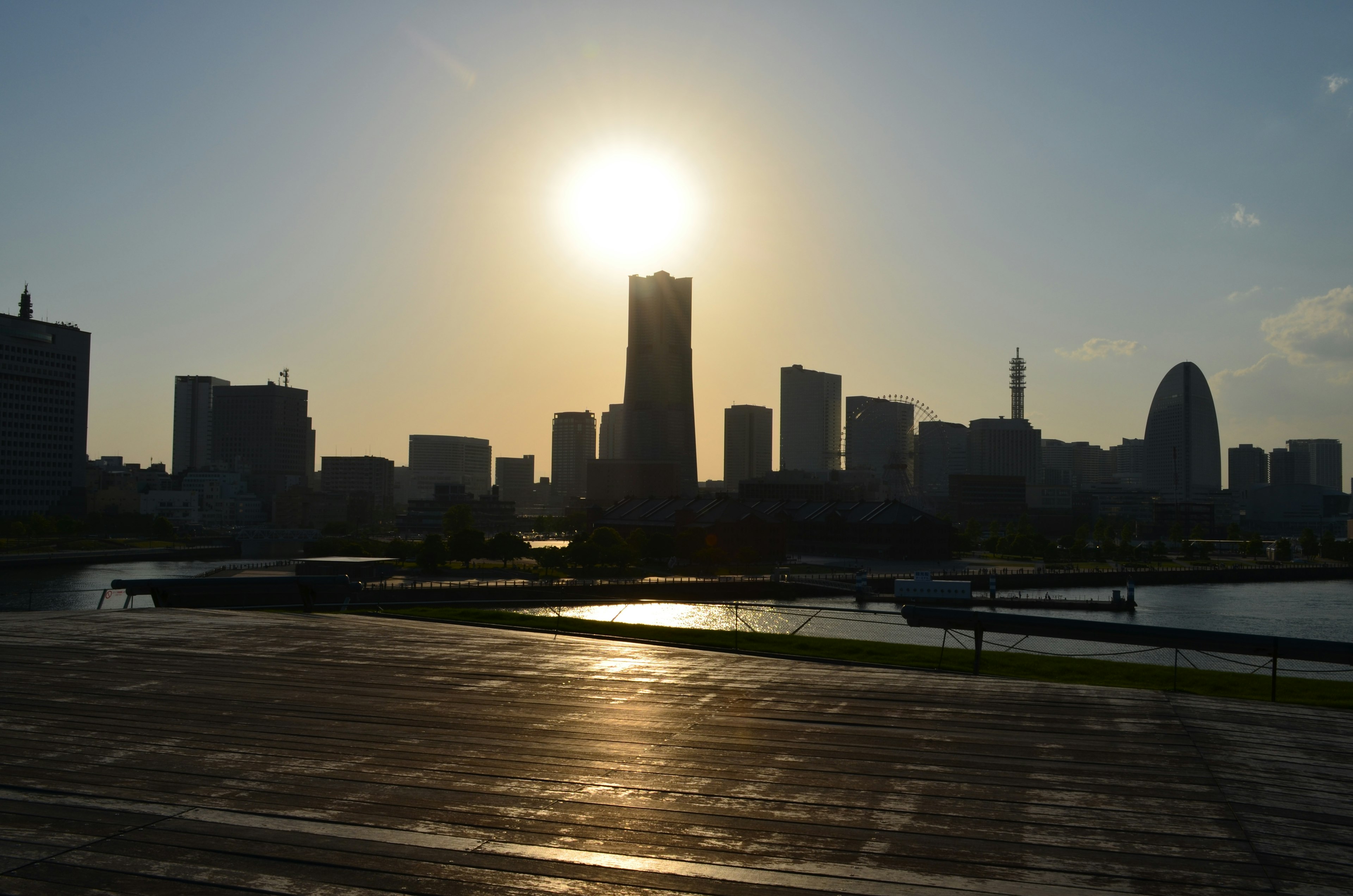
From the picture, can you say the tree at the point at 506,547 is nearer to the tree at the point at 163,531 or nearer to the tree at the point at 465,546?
the tree at the point at 465,546

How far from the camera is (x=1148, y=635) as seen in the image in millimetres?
15953

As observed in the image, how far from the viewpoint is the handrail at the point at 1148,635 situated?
1440 centimetres

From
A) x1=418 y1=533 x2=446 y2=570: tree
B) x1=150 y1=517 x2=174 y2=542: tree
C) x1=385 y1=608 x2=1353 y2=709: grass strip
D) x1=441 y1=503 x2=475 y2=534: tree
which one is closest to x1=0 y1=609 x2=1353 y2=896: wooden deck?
x1=385 y1=608 x2=1353 y2=709: grass strip

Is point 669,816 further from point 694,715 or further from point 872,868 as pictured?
point 694,715

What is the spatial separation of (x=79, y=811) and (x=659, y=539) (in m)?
111

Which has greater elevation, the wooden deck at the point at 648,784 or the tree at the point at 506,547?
the wooden deck at the point at 648,784

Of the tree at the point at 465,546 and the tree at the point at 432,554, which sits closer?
the tree at the point at 432,554

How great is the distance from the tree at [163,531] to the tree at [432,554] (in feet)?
232

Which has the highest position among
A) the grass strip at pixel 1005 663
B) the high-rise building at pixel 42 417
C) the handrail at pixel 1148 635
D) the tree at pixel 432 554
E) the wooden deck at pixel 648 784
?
the high-rise building at pixel 42 417

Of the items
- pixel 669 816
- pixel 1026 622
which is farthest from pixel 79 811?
pixel 1026 622

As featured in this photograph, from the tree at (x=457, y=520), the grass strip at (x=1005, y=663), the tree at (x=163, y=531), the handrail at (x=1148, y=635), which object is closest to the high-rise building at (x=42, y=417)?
the tree at (x=163, y=531)

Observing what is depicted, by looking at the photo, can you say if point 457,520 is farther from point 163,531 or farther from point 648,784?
point 648,784

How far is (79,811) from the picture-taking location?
756 centimetres

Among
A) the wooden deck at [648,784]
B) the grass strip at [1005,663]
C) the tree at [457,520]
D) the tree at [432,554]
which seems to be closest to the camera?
the wooden deck at [648,784]
